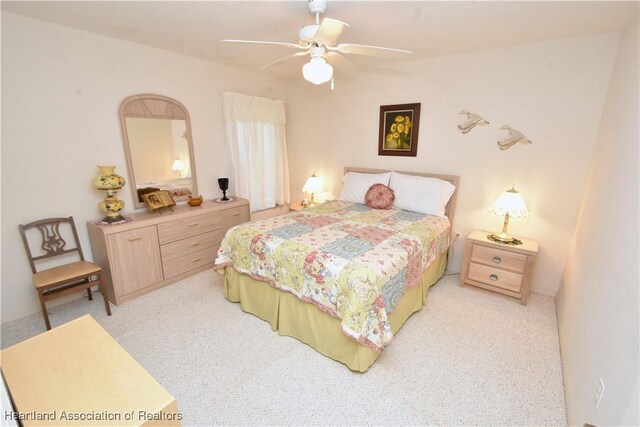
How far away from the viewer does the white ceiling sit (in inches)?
76.5

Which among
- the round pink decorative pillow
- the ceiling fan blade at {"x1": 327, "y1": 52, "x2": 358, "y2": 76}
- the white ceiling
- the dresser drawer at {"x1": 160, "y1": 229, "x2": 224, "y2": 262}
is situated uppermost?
the white ceiling

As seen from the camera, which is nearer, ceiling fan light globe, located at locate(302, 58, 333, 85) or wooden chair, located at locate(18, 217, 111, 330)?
ceiling fan light globe, located at locate(302, 58, 333, 85)

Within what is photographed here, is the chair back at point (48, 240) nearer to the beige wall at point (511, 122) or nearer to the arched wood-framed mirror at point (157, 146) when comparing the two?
the arched wood-framed mirror at point (157, 146)

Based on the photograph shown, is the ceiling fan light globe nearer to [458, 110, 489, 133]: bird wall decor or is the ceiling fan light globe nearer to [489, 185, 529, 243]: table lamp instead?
[458, 110, 489, 133]: bird wall decor

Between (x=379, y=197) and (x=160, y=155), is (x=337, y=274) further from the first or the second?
(x=160, y=155)

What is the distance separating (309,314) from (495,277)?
6.27 ft

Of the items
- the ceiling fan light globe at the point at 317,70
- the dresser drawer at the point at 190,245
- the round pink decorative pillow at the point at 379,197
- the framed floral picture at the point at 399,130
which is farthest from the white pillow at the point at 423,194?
the dresser drawer at the point at 190,245

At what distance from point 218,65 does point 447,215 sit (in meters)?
3.28

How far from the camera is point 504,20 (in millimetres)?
2123

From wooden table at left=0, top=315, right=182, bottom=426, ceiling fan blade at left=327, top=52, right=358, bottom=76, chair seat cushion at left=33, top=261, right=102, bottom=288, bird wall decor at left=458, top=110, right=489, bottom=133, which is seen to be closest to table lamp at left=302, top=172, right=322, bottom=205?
ceiling fan blade at left=327, top=52, right=358, bottom=76

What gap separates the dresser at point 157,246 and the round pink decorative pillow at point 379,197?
1.65 meters

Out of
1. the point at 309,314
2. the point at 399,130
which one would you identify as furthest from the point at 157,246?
the point at 399,130

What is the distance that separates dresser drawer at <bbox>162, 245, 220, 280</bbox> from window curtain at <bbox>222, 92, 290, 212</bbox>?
95cm

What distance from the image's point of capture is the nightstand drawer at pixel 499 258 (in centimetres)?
262
